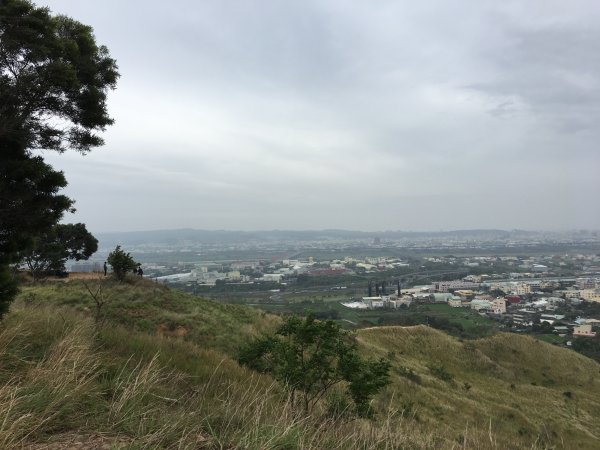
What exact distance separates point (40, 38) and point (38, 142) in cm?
200

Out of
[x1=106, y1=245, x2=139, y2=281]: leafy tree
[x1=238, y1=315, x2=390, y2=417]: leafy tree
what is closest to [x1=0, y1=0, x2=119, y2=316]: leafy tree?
[x1=238, y1=315, x2=390, y2=417]: leafy tree

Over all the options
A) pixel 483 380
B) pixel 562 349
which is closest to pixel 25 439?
pixel 483 380

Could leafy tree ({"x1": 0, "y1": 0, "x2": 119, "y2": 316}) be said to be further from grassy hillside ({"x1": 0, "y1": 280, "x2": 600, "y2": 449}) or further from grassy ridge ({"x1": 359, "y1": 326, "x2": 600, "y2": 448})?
grassy ridge ({"x1": 359, "y1": 326, "x2": 600, "y2": 448})

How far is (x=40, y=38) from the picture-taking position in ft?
23.2

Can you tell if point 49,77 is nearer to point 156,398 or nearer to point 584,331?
point 156,398

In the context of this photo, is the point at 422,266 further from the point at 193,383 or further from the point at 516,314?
the point at 193,383

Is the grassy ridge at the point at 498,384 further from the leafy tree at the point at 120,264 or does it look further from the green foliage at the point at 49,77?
the leafy tree at the point at 120,264

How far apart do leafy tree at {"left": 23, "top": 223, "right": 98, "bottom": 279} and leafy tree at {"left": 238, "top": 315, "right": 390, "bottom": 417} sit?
21137mm

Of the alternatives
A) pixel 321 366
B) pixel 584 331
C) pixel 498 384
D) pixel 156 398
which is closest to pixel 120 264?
pixel 321 366

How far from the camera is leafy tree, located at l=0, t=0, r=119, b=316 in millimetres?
6938

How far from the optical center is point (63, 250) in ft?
88.0

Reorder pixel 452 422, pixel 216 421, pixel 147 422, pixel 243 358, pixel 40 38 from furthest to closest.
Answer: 1. pixel 452 422
2. pixel 243 358
3. pixel 40 38
4. pixel 216 421
5. pixel 147 422

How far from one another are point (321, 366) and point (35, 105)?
7.63m

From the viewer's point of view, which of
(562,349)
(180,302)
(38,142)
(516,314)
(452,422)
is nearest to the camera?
(38,142)
